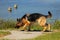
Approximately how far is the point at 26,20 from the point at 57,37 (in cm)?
414

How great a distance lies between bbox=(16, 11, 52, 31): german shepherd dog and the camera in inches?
629

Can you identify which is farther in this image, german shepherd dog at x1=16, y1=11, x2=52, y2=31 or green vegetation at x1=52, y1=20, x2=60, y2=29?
green vegetation at x1=52, y1=20, x2=60, y2=29

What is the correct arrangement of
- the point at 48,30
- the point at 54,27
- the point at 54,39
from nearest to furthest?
the point at 54,39 < the point at 48,30 < the point at 54,27

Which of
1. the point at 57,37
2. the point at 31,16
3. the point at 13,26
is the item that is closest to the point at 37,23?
the point at 31,16

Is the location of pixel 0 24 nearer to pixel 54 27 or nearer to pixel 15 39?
pixel 54 27

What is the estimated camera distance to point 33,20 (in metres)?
16.3

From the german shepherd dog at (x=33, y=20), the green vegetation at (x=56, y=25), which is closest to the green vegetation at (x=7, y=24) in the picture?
the german shepherd dog at (x=33, y=20)

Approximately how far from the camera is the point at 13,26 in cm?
1783

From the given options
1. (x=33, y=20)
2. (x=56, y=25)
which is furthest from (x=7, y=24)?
(x=56, y=25)

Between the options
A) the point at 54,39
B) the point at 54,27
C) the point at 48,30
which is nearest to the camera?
the point at 54,39

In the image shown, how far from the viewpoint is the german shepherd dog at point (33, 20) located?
16.0m

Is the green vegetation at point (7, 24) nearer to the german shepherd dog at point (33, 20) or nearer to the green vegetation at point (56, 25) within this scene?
the german shepherd dog at point (33, 20)

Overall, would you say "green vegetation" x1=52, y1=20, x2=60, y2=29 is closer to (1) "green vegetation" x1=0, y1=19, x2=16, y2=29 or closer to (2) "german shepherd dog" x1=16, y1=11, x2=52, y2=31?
(2) "german shepherd dog" x1=16, y1=11, x2=52, y2=31

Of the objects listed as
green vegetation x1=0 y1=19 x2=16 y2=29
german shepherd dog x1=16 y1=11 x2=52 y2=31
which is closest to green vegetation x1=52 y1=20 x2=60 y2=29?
german shepherd dog x1=16 y1=11 x2=52 y2=31
